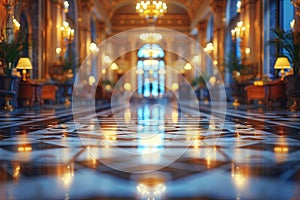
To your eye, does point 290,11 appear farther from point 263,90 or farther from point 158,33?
point 158,33

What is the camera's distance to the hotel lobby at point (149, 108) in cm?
181

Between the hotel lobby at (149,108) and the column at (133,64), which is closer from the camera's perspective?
the hotel lobby at (149,108)

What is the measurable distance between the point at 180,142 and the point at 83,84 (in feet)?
63.4

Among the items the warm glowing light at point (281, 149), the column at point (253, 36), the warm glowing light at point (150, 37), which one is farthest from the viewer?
the warm glowing light at point (150, 37)

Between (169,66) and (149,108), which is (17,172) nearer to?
(149,108)

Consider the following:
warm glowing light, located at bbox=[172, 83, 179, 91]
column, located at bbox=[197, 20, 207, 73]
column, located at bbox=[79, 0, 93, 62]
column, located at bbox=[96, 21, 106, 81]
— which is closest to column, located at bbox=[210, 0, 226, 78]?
column, located at bbox=[197, 20, 207, 73]

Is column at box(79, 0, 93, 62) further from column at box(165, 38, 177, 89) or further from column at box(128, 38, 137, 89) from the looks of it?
column at box(165, 38, 177, 89)

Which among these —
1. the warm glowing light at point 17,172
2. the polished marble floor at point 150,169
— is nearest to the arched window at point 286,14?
the polished marble floor at point 150,169

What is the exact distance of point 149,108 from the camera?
514 inches

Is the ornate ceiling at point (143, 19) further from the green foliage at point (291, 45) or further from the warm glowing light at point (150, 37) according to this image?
the green foliage at point (291, 45)

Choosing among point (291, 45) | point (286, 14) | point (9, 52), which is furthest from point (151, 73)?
point (9, 52)

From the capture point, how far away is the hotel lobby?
1.81m

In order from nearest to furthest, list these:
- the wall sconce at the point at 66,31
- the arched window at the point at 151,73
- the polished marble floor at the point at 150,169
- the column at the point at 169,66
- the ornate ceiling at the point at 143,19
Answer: the polished marble floor at the point at 150,169 → the wall sconce at the point at 66,31 → the ornate ceiling at the point at 143,19 → the arched window at the point at 151,73 → the column at the point at 169,66

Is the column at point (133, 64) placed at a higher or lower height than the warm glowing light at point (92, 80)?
higher
